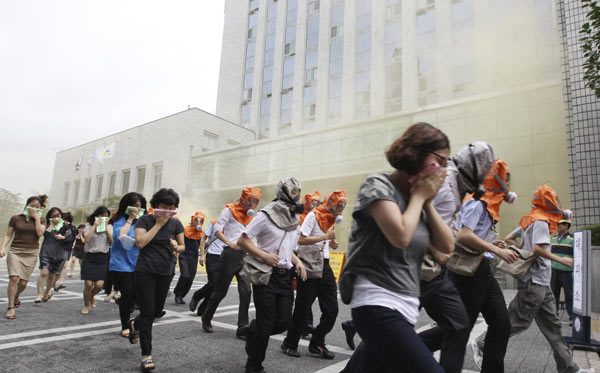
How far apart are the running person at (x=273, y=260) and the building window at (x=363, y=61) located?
24.0 meters

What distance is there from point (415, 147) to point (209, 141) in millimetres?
34068

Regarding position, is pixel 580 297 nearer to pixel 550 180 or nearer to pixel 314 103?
pixel 550 180

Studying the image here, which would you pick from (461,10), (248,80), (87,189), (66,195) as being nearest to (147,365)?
(461,10)

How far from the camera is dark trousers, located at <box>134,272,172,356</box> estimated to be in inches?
135

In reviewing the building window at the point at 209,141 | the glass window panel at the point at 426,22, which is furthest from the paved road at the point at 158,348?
the building window at the point at 209,141

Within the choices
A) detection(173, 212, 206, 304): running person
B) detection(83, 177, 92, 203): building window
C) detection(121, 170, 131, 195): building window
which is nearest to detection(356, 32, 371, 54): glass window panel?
detection(173, 212, 206, 304): running person

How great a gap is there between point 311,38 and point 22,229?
29.2 metres

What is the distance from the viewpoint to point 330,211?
4773mm

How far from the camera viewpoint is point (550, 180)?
51.6 ft

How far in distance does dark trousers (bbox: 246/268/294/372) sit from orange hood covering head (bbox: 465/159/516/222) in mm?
1745

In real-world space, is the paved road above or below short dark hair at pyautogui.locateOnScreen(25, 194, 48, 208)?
below

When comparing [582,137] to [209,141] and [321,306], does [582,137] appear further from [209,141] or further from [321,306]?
[209,141]

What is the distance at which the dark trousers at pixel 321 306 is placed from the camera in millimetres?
4133

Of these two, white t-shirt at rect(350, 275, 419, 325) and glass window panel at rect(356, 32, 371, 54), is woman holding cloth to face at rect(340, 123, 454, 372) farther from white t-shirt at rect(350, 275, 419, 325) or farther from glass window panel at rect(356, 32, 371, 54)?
glass window panel at rect(356, 32, 371, 54)
